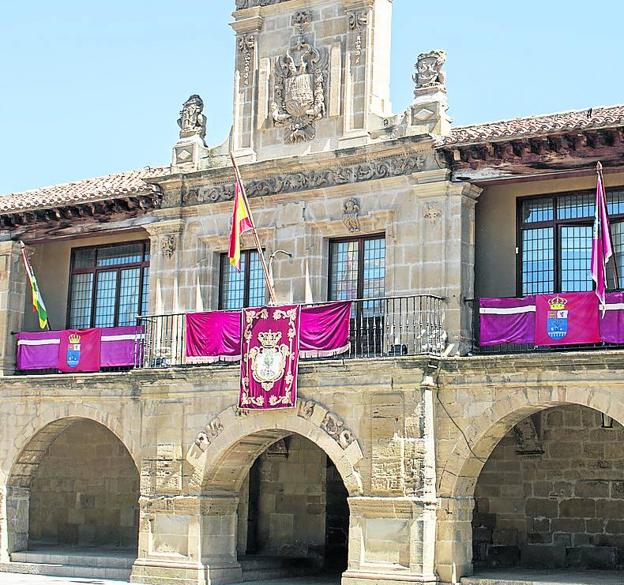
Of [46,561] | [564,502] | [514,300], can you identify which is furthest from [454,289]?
[46,561]

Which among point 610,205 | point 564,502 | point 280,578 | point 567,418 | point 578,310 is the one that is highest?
point 610,205

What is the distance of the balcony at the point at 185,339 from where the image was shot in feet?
70.6

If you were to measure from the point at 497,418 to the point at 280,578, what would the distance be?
656cm

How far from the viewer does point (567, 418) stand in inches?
909

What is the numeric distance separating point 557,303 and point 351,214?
13.8 feet

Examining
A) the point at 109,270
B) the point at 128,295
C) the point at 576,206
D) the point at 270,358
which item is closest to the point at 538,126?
the point at 576,206

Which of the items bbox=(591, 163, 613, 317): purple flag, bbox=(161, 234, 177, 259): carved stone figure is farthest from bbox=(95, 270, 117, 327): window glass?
bbox=(591, 163, 613, 317): purple flag

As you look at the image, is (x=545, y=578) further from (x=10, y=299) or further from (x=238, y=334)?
(x=10, y=299)

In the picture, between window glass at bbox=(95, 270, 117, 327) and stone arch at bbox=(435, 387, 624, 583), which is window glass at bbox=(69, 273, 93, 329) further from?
stone arch at bbox=(435, 387, 624, 583)

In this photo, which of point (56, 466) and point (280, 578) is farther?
point (56, 466)

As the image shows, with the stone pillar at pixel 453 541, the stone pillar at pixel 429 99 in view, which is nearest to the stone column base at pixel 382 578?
the stone pillar at pixel 453 541

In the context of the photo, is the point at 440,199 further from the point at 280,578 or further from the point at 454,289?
the point at 280,578

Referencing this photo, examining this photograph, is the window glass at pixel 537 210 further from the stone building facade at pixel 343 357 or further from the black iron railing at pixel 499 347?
the black iron railing at pixel 499 347

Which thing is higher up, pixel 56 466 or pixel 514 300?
pixel 514 300
